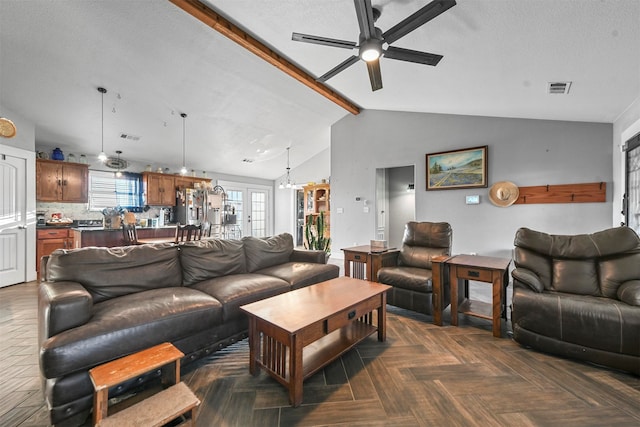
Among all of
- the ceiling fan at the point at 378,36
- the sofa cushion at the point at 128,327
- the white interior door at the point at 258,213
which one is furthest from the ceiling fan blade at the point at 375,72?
the white interior door at the point at 258,213

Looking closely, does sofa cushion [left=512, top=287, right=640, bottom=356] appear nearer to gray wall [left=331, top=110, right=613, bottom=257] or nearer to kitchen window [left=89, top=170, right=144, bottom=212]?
gray wall [left=331, top=110, right=613, bottom=257]

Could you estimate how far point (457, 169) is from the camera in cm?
480

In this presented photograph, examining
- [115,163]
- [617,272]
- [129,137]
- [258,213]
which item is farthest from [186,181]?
[617,272]

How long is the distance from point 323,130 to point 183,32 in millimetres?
3933

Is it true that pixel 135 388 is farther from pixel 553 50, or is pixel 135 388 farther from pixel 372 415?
pixel 553 50

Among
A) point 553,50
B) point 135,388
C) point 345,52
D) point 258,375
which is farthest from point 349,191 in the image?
point 135,388

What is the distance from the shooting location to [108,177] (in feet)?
19.6

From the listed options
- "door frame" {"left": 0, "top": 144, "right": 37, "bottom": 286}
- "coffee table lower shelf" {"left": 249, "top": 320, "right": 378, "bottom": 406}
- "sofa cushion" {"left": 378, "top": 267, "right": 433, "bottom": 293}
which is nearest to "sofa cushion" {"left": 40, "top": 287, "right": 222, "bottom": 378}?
"coffee table lower shelf" {"left": 249, "top": 320, "right": 378, "bottom": 406}

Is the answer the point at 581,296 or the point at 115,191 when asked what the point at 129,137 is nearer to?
the point at 115,191

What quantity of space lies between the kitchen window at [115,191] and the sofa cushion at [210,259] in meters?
4.62

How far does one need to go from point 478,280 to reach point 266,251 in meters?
2.33

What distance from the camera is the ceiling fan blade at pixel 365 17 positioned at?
5.81ft

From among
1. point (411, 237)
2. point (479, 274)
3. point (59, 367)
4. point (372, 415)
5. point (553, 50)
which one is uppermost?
point (553, 50)

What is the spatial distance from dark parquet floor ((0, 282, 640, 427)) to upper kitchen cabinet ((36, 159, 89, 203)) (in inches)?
143
